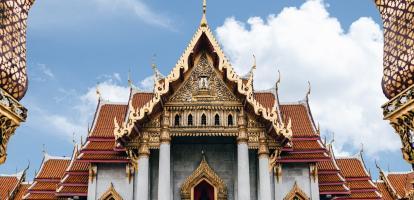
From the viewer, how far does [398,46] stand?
771 cm

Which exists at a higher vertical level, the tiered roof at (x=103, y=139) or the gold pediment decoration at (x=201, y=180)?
the tiered roof at (x=103, y=139)

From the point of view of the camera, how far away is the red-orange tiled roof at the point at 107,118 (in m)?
19.4

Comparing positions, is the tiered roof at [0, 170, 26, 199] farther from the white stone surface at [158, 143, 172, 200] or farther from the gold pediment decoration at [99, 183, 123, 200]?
the white stone surface at [158, 143, 172, 200]

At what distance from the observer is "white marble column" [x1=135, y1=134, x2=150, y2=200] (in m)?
15.6

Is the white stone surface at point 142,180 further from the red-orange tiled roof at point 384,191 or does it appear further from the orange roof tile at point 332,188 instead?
the red-orange tiled roof at point 384,191

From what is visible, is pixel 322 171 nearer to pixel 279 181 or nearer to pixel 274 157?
pixel 279 181

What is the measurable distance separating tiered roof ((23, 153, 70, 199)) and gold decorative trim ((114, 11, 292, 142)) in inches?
236

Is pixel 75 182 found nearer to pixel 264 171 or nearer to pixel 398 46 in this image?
pixel 264 171

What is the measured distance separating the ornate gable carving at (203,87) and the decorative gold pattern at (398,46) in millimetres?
8731

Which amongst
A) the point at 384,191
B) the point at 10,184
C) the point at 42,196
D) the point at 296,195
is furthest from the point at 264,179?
the point at 10,184

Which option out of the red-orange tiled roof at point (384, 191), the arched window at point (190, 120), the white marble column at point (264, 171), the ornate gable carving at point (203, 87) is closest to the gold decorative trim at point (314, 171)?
the white marble column at point (264, 171)

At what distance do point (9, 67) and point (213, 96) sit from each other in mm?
9494

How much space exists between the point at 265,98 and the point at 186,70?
5.60 metres

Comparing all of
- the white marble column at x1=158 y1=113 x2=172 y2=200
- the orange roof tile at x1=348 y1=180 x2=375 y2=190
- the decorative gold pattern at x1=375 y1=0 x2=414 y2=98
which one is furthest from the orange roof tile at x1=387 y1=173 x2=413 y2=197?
the decorative gold pattern at x1=375 y1=0 x2=414 y2=98
